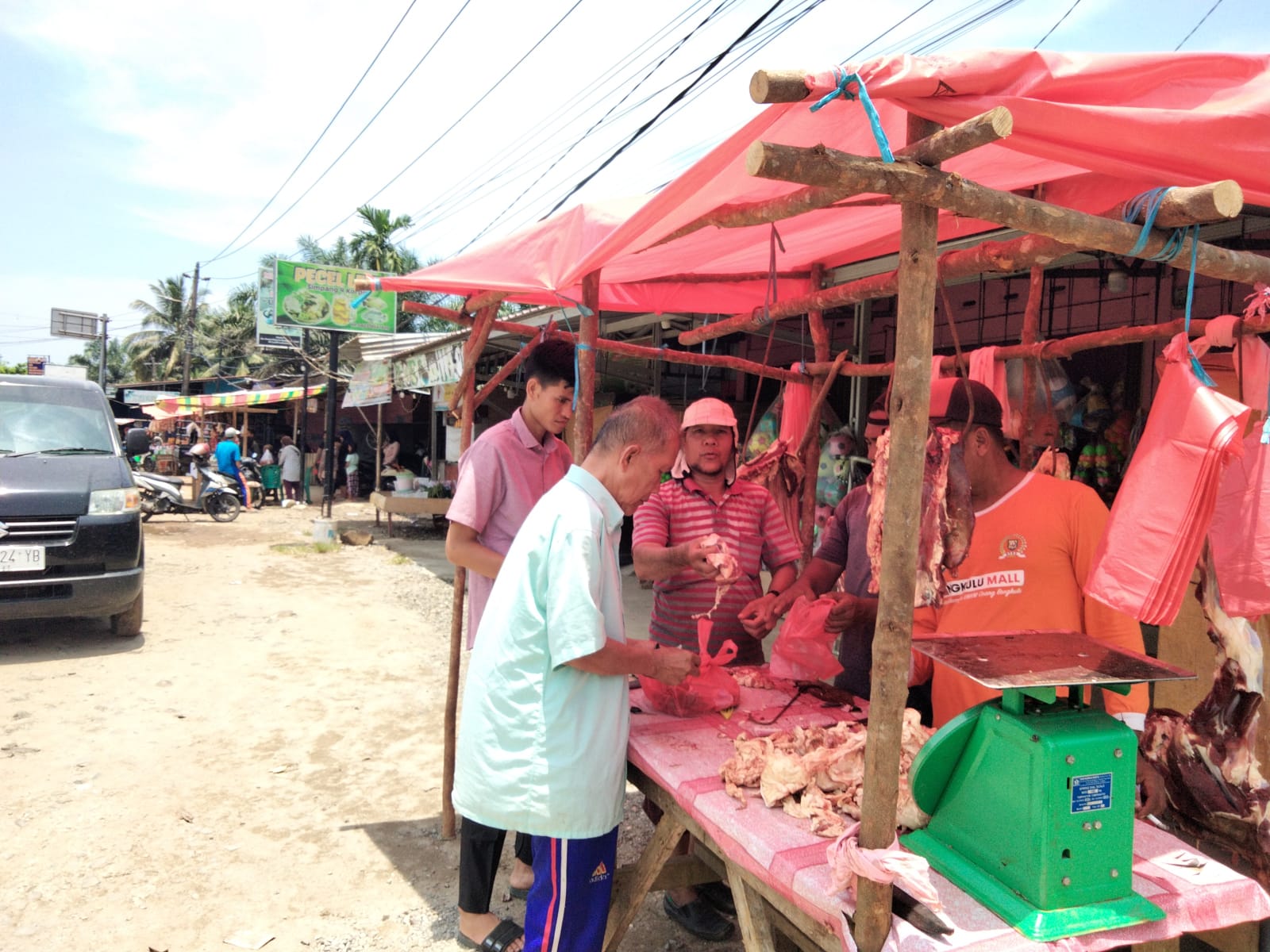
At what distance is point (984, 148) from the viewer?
7.84 ft

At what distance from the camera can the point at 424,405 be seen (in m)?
22.1

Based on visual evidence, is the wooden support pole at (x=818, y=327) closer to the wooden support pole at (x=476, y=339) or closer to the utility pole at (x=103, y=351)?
the wooden support pole at (x=476, y=339)

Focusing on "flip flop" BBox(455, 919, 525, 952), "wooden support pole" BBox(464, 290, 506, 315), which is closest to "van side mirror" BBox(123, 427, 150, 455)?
"wooden support pole" BBox(464, 290, 506, 315)

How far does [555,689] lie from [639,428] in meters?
0.74

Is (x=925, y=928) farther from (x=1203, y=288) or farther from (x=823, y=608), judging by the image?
Answer: (x=1203, y=288)

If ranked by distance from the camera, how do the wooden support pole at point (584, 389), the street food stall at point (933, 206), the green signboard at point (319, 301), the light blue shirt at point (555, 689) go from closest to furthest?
the street food stall at point (933, 206)
the light blue shirt at point (555, 689)
the wooden support pole at point (584, 389)
the green signboard at point (319, 301)

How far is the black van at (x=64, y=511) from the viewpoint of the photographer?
5816 mm

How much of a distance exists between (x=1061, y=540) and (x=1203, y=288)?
3647 mm

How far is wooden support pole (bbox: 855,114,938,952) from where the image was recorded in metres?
1.52

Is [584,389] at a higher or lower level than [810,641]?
higher

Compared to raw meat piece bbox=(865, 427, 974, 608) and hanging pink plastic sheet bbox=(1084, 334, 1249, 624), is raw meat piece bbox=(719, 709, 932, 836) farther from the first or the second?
hanging pink plastic sheet bbox=(1084, 334, 1249, 624)

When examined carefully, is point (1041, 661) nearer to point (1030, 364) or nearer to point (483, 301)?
point (1030, 364)

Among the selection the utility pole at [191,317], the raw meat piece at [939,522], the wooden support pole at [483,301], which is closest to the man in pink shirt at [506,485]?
the wooden support pole at [483,301]

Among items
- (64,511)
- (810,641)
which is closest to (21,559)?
(64,511)
